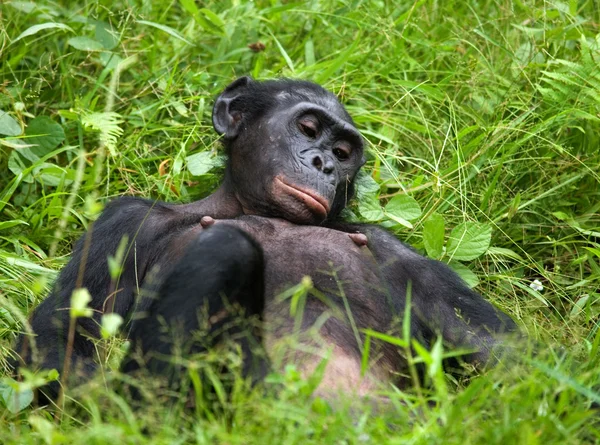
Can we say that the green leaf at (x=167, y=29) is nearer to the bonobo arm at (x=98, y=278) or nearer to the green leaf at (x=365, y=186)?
the green leaf at (x=365, y=186)

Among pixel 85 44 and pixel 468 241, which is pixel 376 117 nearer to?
pixel 468 241

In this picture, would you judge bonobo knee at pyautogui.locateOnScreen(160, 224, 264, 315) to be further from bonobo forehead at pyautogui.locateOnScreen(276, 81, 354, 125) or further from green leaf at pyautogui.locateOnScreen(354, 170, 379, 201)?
green leaf at pyautogui.locateOnScreen(354, 170, 379, 201)

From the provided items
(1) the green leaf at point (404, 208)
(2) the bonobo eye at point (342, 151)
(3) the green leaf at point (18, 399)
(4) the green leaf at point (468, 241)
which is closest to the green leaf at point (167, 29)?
(2) the bonobo eye at point (342, 151)

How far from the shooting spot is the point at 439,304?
490 centimetres

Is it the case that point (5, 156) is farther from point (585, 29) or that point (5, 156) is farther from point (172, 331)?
point (585, 29)

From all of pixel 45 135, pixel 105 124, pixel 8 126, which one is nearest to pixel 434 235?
pixel 105 124

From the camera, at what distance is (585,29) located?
22.4 feet

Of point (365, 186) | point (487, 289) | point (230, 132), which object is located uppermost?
point (230, 132)

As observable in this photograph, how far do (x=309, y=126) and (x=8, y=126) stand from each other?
205cm

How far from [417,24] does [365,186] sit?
184 cm

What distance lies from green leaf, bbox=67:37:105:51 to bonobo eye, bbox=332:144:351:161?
2.12 metres

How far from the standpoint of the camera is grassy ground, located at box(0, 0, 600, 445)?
229 inches

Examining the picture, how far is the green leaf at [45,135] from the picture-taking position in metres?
6.20

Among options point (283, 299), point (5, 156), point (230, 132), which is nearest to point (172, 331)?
point (283, 299)
